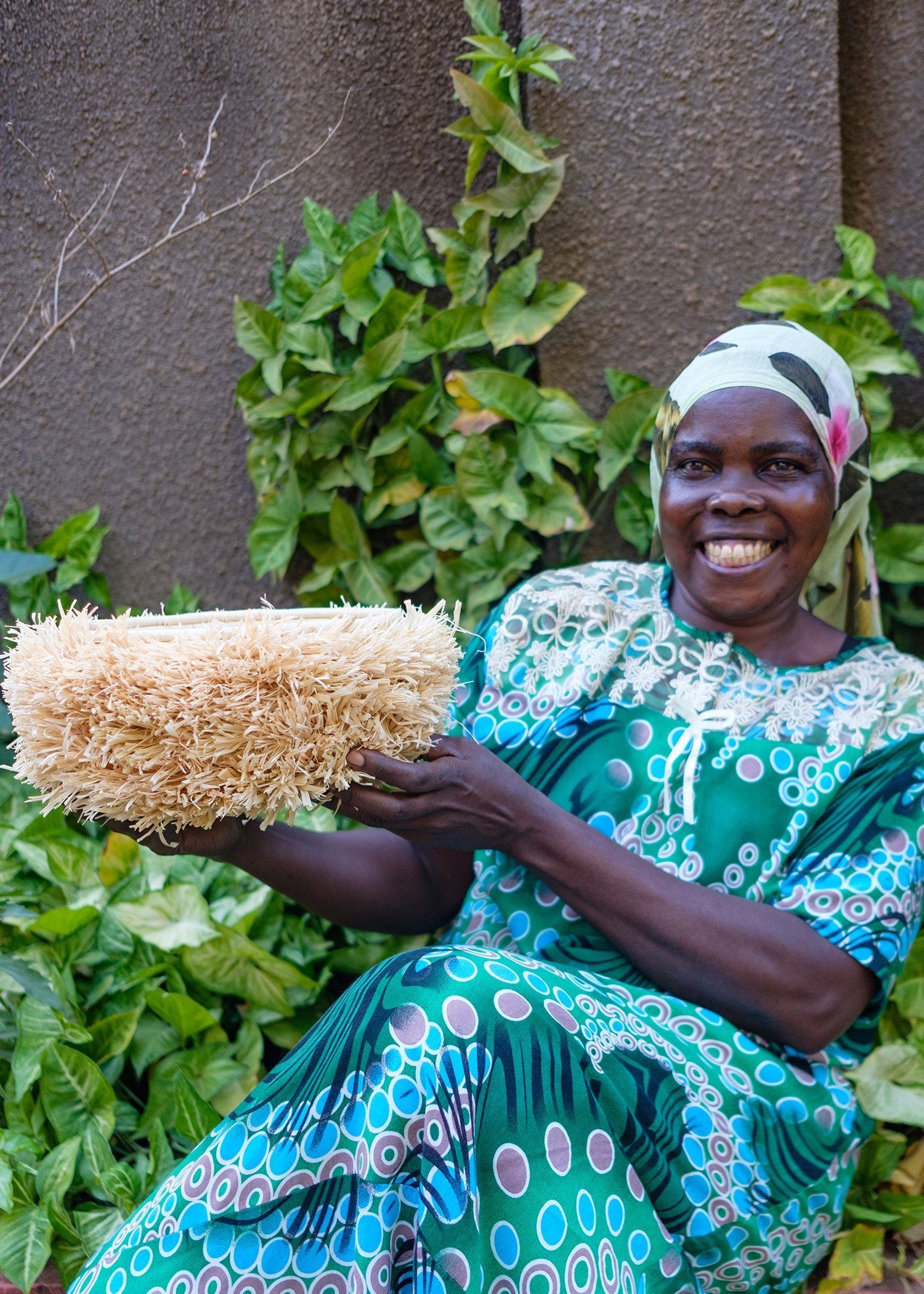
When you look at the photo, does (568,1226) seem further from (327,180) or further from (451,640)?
(327,180)

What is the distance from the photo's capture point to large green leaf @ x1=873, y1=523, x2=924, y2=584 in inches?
90.6

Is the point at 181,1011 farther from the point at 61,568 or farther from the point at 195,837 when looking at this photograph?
the point at 61,568

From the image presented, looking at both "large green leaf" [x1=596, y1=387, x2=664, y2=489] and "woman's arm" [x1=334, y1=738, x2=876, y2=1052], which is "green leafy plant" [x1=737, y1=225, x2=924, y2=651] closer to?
"large green leaf" [x1=596, y1=387, x2=664, y2=489]

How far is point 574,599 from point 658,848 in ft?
1.36

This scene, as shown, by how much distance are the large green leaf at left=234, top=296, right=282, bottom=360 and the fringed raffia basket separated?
3.91 feet

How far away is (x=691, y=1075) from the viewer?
54.6 inches

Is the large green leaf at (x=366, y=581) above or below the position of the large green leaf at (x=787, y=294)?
below

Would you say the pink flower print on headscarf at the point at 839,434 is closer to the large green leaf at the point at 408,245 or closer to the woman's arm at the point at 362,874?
the woman's arm at the point at 362,874

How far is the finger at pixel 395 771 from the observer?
1212 millimetres

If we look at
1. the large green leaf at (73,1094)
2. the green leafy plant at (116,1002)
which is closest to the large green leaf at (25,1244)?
the green leafy plant at (116,1002)

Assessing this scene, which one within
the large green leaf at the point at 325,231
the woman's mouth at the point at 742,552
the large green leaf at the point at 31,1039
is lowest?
the large green leaf at the point at 31,1039

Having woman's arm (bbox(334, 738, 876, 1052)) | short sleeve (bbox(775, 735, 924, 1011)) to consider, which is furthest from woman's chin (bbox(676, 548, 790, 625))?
woman's arm (bbox(334, 738, 876, 1052))

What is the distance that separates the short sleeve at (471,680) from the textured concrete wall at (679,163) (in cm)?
78

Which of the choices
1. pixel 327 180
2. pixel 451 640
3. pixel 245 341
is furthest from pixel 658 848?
pixel 327 180
